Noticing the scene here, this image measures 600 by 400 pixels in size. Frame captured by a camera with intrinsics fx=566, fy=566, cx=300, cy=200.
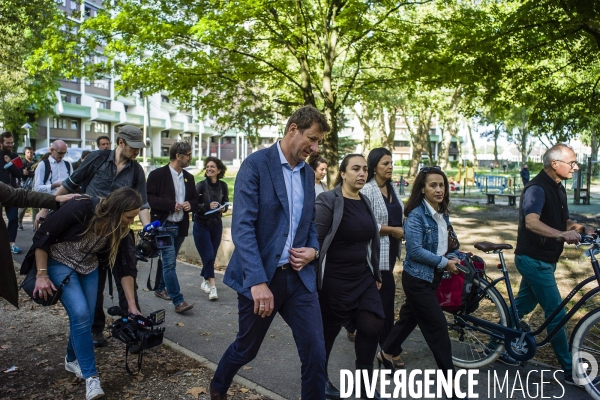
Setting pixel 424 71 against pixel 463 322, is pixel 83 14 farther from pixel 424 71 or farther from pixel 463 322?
pixel 463 322

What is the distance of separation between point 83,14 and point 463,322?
43.7 ft

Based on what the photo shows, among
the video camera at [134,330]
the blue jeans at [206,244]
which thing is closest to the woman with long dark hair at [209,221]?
the blue jeans at [206,244]

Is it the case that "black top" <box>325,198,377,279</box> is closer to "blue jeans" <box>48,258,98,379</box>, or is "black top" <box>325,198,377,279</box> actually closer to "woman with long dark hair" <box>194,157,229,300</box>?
"blue jeans" <box>48,258,98,379</box>

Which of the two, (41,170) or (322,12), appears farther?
(322,12)

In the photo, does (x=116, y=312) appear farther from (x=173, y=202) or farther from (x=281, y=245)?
(x=173, y=202)

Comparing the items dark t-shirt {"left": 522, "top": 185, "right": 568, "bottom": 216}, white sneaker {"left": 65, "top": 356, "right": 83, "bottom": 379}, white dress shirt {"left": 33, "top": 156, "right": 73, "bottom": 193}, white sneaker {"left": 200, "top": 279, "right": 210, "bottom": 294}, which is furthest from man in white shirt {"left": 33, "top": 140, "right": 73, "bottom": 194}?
dark t-shirt {"left": 522, "top": 185, "right": 568, "bottom": 216}

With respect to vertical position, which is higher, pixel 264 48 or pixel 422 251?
A: pixel 264 48

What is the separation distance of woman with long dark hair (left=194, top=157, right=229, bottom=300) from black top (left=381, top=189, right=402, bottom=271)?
269 centimetres

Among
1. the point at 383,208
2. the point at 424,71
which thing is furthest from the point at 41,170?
the point at 424,71

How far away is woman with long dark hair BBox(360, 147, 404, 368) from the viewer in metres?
5.08

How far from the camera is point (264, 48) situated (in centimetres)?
1501

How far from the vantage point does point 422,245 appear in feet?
14.9

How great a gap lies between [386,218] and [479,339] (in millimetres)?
1335

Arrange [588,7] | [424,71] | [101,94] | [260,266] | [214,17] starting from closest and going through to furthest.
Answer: [260,266] < [588,7] < [214,17] < [424,71] < [101,94]
